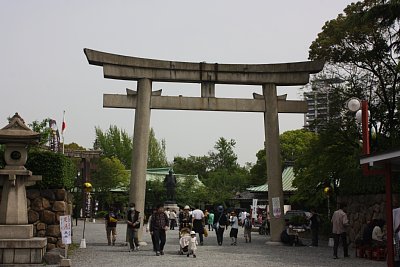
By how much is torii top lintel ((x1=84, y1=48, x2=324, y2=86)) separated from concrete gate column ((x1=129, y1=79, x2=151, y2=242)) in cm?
64

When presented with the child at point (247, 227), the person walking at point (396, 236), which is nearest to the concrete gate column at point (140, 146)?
the child at point (247, 227)

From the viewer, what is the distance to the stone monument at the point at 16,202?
49.4ft

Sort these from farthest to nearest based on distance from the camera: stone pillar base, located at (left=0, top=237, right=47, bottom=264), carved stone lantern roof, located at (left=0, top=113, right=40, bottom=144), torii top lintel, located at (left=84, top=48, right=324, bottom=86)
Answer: torii top lintel, located at (left=84, top=48, right=324, bottom=86), carved stone lantern roof, located at (left=0, top=113, right=40, bottom=144), stone pillar base, located at (left=0, top=237, right=47, bottom=264)

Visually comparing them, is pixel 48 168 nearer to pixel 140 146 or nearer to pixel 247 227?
pixel 140 146

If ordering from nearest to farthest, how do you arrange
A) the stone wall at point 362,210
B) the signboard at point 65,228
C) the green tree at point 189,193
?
the signboard at point 65,228 → the stone wall at point 362,210 → the green tree at point 189,193

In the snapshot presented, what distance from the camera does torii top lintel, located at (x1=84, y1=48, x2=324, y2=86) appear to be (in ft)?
70.0

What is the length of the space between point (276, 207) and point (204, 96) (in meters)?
5.44

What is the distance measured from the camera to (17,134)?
51.8 feet

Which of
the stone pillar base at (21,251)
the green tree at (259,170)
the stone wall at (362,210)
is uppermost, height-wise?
the green tree at (259,170)

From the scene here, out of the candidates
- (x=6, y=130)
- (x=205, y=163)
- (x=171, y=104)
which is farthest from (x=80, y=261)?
(x=205, y=163)

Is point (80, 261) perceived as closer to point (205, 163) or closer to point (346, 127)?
point (346, 127)

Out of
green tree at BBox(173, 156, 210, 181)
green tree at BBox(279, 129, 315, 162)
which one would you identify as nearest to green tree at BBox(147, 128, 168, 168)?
green tree at BBox(173, 156, 210, 181)

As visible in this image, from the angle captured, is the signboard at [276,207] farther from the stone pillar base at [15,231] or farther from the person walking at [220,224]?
the stone pillar base at [15,231]

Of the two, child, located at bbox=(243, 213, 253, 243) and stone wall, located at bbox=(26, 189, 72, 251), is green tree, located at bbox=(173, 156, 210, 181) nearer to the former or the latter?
child, located at bbox=(243, 213, 253, 243)
